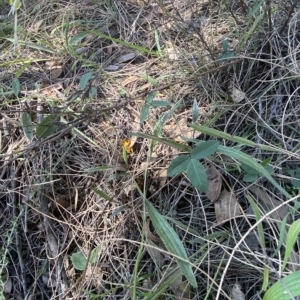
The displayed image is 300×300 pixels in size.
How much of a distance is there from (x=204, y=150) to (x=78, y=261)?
18.7 inches

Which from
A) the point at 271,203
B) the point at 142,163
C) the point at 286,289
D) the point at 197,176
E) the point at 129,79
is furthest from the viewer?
the point at 129,79

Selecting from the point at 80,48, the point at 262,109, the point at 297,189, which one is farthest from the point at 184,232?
the point at 80,48

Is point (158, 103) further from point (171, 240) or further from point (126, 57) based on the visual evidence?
point (126, 57)

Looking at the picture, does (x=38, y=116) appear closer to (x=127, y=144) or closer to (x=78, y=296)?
(x=127, y=144)

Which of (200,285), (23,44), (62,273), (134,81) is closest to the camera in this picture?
(200,285)

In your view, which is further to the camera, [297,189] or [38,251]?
[38,251]

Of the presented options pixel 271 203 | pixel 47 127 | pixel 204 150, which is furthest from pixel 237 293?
pixel 47 127

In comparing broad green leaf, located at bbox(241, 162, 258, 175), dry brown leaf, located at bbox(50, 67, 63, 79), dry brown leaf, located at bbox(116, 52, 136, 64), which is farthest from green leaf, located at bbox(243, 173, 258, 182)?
dry brown leaf, located at bbox(50, 67, 63, 79)

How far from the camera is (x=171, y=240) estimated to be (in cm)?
113

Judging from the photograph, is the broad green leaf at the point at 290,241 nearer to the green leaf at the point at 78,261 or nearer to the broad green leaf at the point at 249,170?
the broad green leaf at the point at 249,170

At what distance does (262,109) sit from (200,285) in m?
0.56

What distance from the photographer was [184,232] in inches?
48.9

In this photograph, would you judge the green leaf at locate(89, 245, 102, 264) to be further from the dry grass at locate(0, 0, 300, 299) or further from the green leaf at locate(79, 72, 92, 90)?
the green leaf at locate(79, 72, 92, 90)

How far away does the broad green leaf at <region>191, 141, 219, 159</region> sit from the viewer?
111 cm
